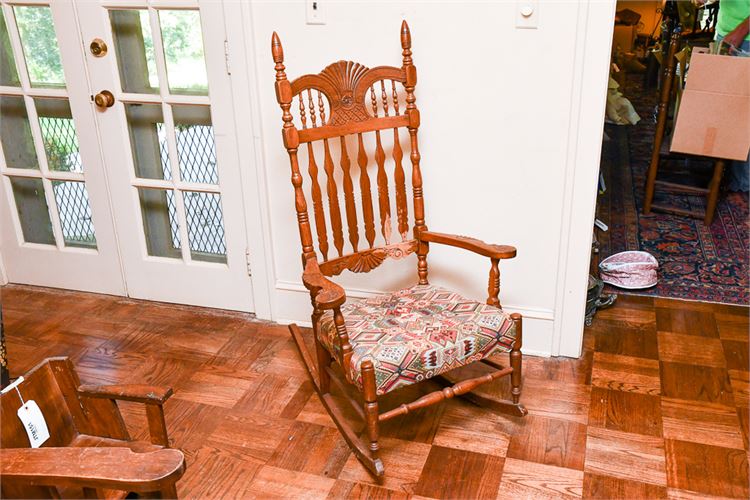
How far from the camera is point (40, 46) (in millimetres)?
2773

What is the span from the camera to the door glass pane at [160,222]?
287 centimetres

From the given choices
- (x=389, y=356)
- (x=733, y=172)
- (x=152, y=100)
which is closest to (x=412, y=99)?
(x=389, y=356)

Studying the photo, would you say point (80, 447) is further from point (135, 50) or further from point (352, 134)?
point (135, 50)

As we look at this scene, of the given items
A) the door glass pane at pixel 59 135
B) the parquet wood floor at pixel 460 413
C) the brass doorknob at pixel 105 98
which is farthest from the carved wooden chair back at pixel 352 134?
the door glass pane at pixel 59 135

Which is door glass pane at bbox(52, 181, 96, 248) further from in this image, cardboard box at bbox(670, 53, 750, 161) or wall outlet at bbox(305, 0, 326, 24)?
cardboard box at bbox(670, 53, 750, 161)

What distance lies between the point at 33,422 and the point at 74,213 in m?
1.73

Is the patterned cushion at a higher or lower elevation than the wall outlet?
lower

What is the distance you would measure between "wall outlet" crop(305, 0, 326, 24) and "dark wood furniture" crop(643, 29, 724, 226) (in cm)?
195

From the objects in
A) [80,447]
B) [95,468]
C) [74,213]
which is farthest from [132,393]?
[74,213]

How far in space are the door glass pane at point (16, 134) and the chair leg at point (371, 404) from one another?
2026mm

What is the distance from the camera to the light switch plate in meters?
2.13

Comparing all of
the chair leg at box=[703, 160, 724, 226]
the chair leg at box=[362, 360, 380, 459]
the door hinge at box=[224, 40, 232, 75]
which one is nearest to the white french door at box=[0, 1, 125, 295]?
the door hinge at box=[224, 40, 232, 75]

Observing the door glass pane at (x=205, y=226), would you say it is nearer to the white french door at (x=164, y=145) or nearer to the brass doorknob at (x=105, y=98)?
the white french door at (x=164, y=145)

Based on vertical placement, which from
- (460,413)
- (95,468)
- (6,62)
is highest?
(6,62)
